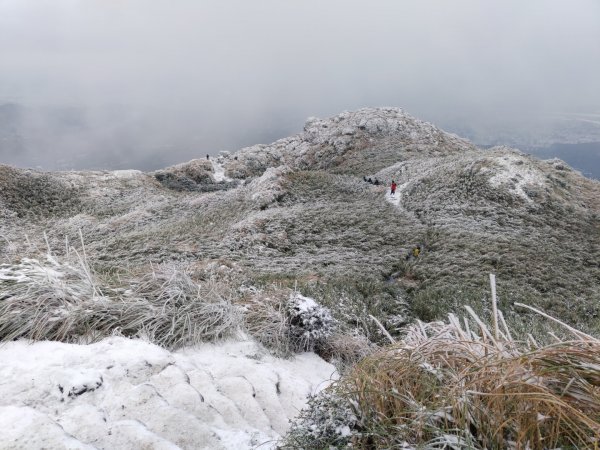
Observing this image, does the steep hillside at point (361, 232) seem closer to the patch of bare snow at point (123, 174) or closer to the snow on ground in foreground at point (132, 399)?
the patch of bare snow at point (123, 174)

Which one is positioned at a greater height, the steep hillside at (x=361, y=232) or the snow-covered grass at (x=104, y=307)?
the snow-covered grass at (x=104, y=307)

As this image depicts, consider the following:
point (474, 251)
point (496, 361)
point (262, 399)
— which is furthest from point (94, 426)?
point (474, 251)

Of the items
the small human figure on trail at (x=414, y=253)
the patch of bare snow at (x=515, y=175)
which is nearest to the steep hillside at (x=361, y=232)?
the patch of bare snow at (x=515, y=175)

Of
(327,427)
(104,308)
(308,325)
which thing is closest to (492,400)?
(327,427)

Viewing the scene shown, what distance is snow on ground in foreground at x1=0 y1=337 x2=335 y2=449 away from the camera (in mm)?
2617

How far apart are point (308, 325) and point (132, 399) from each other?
3.05 metres

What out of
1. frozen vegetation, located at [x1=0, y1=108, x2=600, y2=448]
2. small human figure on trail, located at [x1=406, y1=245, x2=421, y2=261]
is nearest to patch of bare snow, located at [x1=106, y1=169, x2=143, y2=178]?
frozen vegetation, located at [x1=0, y1=108, x2=600, y2=448]

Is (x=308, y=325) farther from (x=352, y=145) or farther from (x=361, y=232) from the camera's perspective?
(x=352, y=145)

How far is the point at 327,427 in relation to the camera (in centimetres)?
254

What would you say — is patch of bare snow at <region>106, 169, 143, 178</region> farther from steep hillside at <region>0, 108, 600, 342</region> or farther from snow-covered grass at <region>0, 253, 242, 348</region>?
snow-covered grass at <region>0, 253, 242, 348</region>

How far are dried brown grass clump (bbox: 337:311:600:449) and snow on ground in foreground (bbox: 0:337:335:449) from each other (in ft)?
3.38

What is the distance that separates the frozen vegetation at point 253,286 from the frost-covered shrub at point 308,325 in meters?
0.02

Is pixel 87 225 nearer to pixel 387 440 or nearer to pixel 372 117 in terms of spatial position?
pixel 387 440

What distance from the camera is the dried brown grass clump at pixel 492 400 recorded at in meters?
1.80
